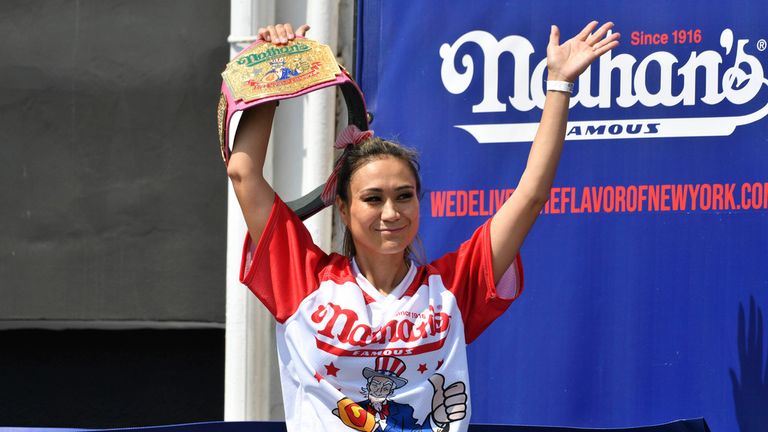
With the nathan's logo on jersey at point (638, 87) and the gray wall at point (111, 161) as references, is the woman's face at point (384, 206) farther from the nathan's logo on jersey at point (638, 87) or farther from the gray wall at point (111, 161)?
the gray wall at point (111, 161)

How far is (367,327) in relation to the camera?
6.95 feet

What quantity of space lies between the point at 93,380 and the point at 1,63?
1.12m

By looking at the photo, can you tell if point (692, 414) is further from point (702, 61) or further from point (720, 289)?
point (702, 61)

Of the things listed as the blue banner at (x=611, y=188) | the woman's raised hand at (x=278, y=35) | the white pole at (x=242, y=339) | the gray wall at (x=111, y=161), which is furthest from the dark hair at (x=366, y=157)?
the gray wall at (x=111, y=161)

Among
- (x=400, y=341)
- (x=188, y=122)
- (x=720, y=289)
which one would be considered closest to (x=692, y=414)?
(x=720, y=289)

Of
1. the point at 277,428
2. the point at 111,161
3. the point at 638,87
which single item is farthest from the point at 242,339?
the point at 638,87

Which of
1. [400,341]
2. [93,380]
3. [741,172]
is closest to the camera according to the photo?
[400,341]

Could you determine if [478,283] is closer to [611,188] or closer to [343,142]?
[343,142]

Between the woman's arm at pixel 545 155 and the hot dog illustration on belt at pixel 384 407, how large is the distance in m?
0.29

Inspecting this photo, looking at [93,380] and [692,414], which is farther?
[93,380]

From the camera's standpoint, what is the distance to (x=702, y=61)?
2.91 meters

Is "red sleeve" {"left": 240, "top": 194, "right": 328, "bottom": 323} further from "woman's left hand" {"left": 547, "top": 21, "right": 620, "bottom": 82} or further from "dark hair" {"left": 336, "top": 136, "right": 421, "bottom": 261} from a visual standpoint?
"woman's left hand" {"left": 547, "top": 21, "right": 620, "bottom": 82}

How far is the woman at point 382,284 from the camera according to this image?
6.97 feet

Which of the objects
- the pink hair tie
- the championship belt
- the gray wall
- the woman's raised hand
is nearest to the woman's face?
the pink hair tie
